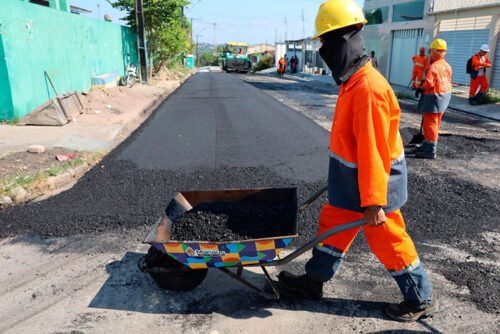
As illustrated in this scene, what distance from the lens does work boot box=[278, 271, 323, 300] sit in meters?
3.13

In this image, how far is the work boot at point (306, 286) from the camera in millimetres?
3129

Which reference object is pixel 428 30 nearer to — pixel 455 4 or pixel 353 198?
pixel 455 4

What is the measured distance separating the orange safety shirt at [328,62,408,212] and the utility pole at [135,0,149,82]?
1872 cm

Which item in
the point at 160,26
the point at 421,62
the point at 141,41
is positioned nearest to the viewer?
the point at 421,62

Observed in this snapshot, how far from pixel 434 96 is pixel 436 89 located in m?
0.13

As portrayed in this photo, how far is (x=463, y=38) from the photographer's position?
18.0 metres

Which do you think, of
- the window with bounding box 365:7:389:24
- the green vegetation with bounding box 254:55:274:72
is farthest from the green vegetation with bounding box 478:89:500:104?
the green vegetation with bounding box 254:55:274:72

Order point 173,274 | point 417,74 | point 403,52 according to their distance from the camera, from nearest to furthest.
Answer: point 173,274
point 417,74
point 403,52

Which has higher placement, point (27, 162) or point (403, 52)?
point (403, 52)

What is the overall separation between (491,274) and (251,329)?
212 centimetres

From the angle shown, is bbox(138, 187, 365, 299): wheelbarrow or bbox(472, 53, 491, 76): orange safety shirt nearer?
bbox(138, 187, 365, 299): wheelbarrow

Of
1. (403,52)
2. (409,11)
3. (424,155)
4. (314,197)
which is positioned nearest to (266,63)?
(409,11)

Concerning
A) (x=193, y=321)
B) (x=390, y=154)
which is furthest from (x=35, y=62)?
(x=390, y=154)

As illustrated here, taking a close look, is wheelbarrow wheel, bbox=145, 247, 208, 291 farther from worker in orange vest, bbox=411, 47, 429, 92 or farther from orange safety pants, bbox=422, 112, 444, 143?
worker in orange vest, bbox=411, 47, 429, 92
